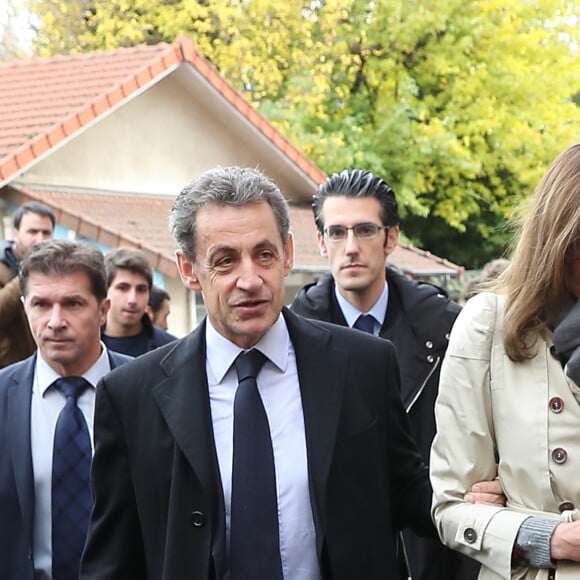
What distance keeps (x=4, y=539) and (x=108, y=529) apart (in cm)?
111

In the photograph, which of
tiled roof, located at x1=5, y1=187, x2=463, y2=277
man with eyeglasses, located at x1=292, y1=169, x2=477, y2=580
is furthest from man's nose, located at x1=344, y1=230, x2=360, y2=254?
tiled roof, located at x1=5, y1=187, x2=463, y2=277

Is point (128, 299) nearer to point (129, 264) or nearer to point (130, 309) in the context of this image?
point (130, 309)

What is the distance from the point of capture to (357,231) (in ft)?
19.2

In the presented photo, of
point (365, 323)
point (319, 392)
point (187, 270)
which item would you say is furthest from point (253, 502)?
point (365, 323)

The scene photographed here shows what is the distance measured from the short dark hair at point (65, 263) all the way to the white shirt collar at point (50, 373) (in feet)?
0.85

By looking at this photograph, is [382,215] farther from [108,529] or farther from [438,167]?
[438,167]

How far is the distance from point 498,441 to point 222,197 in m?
1.02

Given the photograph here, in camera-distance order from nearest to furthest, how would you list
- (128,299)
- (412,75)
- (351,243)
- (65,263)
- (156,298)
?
(65,263), (351,243), (128,299), (156,298), (412,75)

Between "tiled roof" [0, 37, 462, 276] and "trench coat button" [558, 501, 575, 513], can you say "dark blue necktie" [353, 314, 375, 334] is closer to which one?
"trench coat button" [558, 501, 575, 513]

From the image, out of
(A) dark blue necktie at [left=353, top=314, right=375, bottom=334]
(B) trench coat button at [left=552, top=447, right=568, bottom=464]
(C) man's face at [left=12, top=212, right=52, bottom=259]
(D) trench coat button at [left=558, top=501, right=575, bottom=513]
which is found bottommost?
(D) trench coat button at [left=558, top=501, right=575, bottom=513]

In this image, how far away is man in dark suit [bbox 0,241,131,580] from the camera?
15.3 ft

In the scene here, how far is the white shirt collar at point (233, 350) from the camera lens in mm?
3705

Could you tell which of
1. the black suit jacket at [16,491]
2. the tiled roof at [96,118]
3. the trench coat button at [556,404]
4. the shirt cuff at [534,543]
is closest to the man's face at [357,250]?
the black suit jacket at [16,491]

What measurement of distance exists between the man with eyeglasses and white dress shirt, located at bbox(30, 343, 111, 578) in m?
1.13
